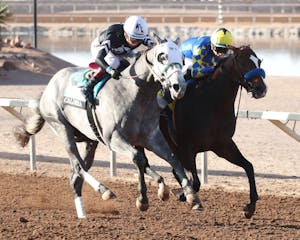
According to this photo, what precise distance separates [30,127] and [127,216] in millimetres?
1803

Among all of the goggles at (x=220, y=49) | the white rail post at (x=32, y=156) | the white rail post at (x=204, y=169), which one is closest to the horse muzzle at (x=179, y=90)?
the goggles at (x=220, y=49)

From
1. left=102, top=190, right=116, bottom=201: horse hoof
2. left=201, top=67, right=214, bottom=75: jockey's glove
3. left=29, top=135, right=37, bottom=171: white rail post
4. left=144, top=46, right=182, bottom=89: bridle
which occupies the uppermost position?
left=144, top=46, right=182, bottom=89: bridle

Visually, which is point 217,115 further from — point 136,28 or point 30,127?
point 30,127

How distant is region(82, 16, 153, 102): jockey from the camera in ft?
27.0

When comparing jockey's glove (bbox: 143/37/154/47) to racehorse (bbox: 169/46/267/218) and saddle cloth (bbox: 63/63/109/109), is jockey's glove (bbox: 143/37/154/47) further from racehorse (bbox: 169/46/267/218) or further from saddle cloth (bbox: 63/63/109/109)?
racehorse (bbox: 169/46/267/218)

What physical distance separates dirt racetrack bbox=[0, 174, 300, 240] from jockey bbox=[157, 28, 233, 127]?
1.00m

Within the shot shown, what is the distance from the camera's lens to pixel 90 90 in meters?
8.52

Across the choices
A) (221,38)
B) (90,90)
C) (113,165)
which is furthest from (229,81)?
(113,165)

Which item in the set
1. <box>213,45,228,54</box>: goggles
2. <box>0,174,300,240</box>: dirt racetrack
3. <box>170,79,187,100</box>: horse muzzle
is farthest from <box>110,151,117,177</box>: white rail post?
<box>170,79,187,100</box>: horse muzzle

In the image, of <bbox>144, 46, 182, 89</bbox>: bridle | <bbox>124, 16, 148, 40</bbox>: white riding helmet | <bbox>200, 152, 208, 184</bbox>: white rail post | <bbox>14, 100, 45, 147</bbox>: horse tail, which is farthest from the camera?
<bbox>200, 152, 208, 184</bbox>: white rail post

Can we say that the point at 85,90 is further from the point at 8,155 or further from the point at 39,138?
the point at 39,138

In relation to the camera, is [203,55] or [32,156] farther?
[32,156]

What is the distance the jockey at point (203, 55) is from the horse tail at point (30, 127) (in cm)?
149

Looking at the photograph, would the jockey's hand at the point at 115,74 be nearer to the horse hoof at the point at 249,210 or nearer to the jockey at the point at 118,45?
the jockey at the point at 118,45
